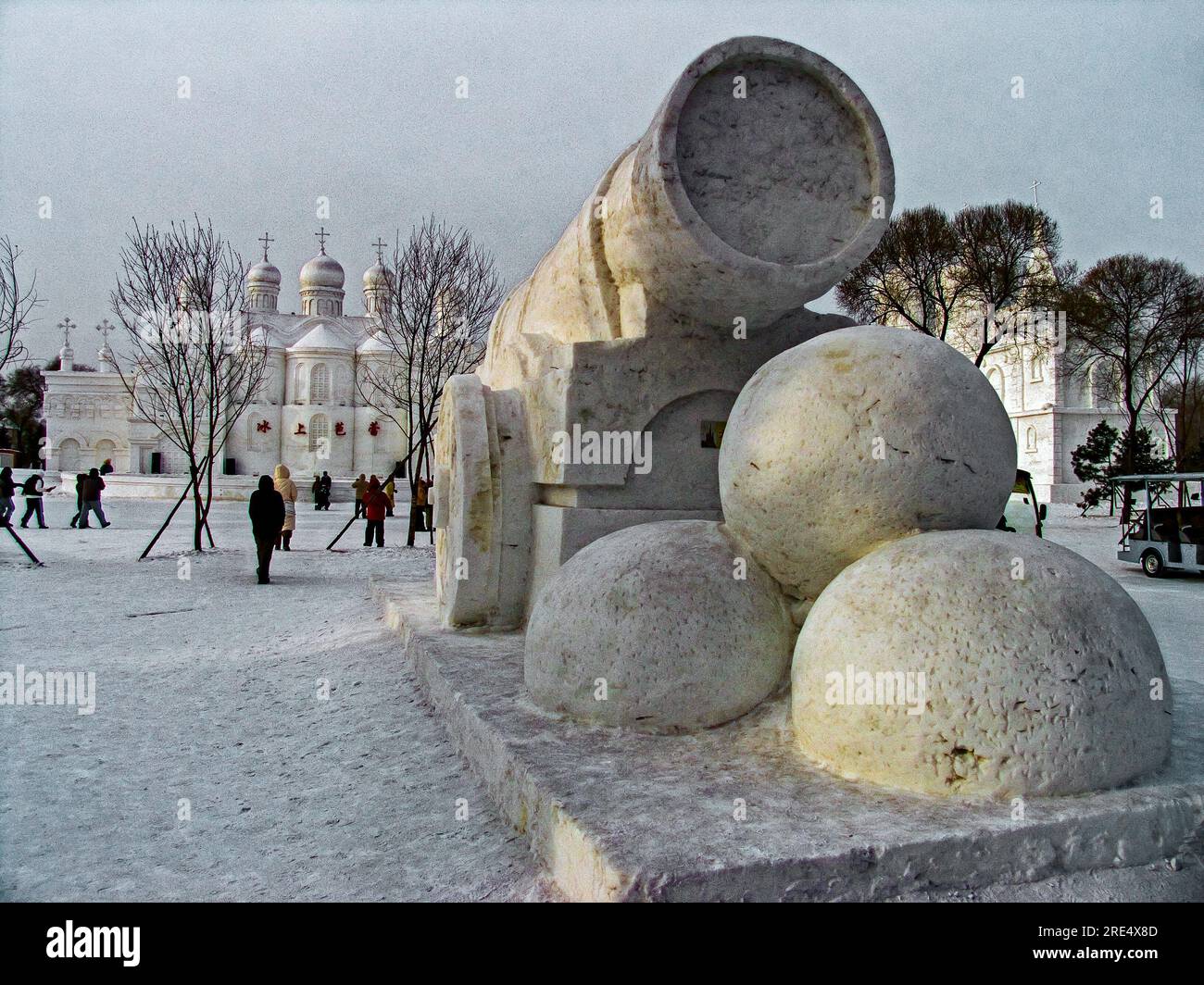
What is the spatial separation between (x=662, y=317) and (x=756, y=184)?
77cm

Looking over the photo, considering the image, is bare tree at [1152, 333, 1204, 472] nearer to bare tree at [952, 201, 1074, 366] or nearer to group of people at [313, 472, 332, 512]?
bare tree at [952, 201, 1074, 366]

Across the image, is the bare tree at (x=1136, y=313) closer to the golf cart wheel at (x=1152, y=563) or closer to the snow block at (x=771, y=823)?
the golf cart wheel at (x=1152, y=563)

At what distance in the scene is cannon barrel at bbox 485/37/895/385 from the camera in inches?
157

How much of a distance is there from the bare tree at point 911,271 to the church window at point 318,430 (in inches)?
1244

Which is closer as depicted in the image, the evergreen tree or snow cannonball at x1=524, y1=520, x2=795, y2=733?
snow cannonball at x1=524, y1=520, x2=795, y2=733

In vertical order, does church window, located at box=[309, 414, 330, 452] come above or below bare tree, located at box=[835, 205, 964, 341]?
below

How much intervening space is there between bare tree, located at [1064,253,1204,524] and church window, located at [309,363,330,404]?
112ft

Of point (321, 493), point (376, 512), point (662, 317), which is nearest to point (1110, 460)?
point (376, 512)

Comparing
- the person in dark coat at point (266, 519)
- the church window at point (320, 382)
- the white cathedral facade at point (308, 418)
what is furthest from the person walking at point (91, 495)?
the church window at point (320, 382)

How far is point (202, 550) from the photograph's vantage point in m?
14.3

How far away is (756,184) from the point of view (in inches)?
163

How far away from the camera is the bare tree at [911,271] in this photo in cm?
2075

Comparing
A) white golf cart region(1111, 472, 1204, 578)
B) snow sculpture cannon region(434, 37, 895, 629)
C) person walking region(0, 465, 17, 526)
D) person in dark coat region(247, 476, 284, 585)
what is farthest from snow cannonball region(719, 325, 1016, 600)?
person walking region(0, 465, 17, 526)

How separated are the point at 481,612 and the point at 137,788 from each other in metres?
1.97
